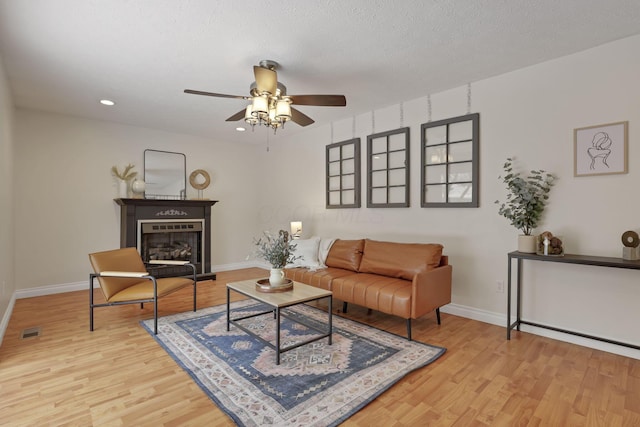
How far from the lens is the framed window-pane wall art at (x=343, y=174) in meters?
4.63

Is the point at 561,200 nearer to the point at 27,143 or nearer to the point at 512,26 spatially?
the point at 512,26

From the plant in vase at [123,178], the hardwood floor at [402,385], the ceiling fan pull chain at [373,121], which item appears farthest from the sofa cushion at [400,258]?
the plant in vase at [123,178]

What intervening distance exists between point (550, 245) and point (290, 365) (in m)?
2.41

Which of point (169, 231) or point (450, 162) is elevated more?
point (450, 162)

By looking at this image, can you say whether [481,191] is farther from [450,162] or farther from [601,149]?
[601,149]

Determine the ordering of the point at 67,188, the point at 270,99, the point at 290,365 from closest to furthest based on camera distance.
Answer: the point at 290,365, the point at 270,99, the point at 67,188

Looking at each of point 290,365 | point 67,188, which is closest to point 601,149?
point 290,365

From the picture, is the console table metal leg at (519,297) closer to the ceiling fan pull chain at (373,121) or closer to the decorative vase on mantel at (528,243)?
the decorative vase on mantel at (528,243)

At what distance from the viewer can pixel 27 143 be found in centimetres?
439

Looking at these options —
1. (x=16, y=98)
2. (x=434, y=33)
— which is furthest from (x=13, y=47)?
(x=434, y=33)

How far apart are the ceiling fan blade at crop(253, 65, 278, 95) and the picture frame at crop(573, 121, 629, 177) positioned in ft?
8.83

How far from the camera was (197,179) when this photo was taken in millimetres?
5859

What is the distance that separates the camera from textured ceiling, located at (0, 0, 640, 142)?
2.21 meters

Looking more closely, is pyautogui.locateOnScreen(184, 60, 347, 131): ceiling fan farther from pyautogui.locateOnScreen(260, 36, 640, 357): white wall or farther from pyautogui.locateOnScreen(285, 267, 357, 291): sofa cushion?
pyautogui.locateOnScreen(285, 267, 357, 291): sofa cushion
